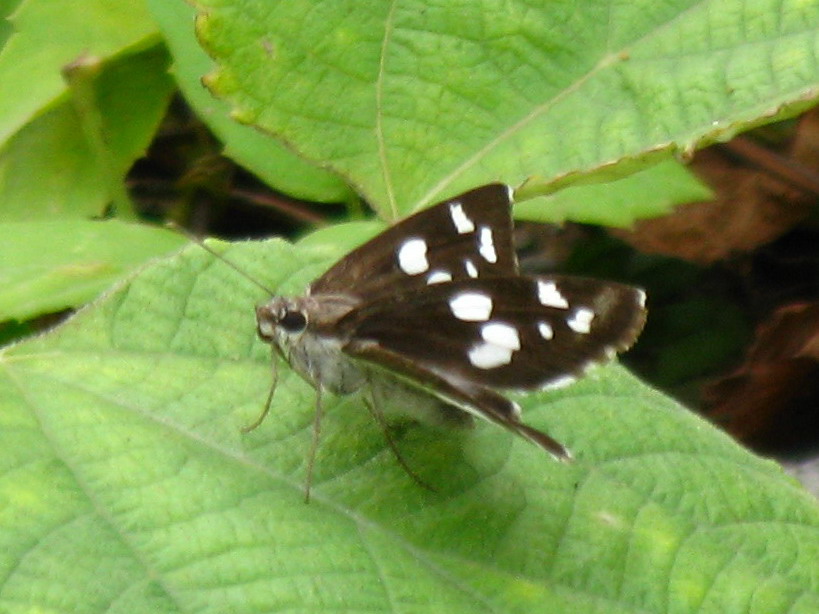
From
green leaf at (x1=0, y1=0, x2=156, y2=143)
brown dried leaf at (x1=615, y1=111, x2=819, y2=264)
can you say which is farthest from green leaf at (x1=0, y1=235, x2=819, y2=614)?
brown dried leaf at (x1=615, y1=111, x2=819, y2=264)

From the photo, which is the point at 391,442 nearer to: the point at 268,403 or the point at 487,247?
the point at 268,403

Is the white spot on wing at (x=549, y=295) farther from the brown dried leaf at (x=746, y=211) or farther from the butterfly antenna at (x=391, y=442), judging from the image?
the brown dried leaf at (x=746, y=211)

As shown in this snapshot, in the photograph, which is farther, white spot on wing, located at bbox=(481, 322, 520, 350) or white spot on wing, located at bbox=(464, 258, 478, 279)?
white spot on wing, located at bbox=(464, 258, 478, 279)

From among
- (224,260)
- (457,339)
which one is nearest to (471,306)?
(457,339)

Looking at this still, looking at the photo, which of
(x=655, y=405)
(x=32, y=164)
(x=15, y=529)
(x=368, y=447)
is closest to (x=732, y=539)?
(x=655, y=405)

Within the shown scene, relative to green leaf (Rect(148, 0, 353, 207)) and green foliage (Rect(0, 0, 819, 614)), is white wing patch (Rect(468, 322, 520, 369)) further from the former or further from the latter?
green leaf (Rect(148, 0, 353, 207))

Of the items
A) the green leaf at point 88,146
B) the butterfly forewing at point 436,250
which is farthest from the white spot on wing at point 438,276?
the green leaf at point 88,146
